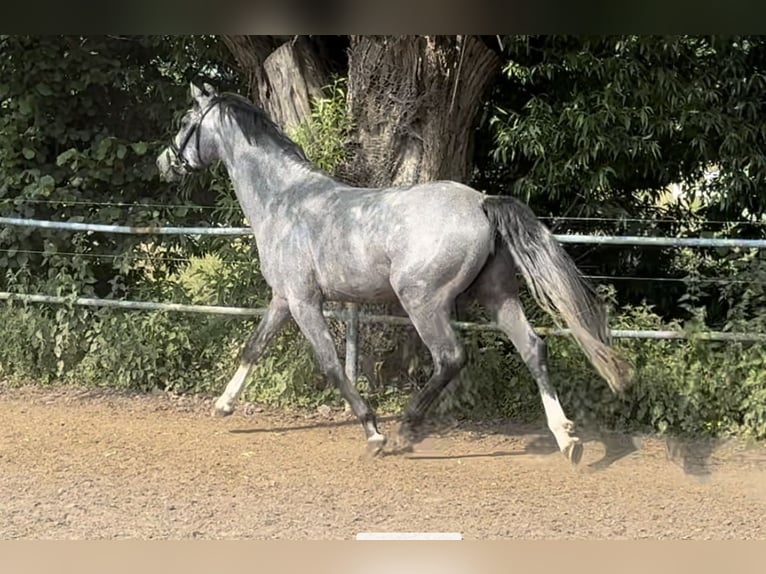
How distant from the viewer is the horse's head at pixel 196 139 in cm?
464

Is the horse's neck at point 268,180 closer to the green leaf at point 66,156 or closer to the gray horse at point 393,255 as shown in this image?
the gray horse at point 393,255

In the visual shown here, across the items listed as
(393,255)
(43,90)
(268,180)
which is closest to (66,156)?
(43,90)

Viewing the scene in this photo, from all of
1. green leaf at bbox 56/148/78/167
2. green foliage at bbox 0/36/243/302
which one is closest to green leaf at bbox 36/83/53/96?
green foliage at bbox 0/36/243/302

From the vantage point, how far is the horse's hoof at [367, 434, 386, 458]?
434 cm

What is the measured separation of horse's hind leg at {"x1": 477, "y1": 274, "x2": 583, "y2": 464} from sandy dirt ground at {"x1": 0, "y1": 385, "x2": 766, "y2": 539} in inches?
8.0

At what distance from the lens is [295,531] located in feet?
11.7

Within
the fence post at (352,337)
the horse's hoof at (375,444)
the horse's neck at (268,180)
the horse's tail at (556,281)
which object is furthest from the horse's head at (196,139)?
the horse's hoof at (375,444)

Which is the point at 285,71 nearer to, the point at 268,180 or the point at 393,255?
the point at 268,180

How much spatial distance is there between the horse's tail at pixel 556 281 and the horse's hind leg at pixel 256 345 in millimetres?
1291

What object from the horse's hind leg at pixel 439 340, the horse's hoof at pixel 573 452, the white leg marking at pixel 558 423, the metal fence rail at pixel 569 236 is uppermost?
the metal fence rail at pixel 569 236

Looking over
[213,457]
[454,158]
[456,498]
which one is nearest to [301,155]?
[454,158]

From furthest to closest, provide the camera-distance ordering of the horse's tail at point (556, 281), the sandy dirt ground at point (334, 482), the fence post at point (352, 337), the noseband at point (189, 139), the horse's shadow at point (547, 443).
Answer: the fence post at point (352, 337), the noseband at point (189, 139), the horse's shadow at point (547, 443), the horse's tail at point (556, 281), the sandy dirt ground at point (334, 482)

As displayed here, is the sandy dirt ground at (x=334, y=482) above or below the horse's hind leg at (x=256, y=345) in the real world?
below
